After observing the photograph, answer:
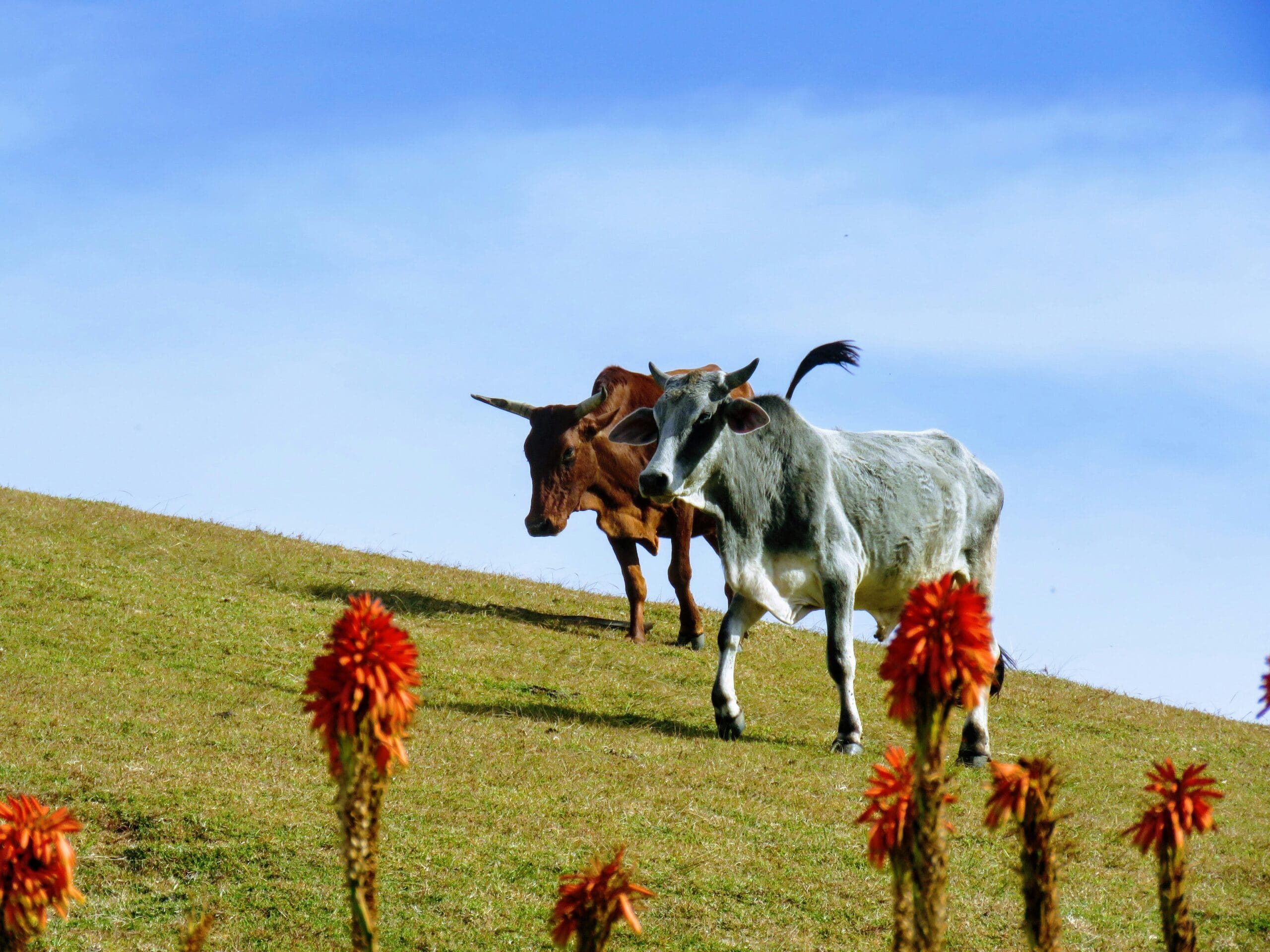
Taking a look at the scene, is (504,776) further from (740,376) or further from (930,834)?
(930,834)

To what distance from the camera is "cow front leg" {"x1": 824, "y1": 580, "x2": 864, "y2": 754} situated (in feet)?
36.1

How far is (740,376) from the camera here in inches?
439

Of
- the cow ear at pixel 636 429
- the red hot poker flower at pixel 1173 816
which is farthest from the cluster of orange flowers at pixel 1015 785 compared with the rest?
the cow ear at pixel 636 429

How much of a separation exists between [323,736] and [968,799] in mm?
7853

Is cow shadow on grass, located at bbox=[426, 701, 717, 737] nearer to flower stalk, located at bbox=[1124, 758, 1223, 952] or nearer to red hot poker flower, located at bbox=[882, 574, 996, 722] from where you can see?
flower stalk, located at bbox=[1124, 758, 1223, 952]

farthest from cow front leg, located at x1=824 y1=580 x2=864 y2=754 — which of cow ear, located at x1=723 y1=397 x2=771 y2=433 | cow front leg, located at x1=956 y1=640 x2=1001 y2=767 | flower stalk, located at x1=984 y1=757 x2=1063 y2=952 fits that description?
flower stalk, located at x1=984 y1=757 x2=1063 y2=952

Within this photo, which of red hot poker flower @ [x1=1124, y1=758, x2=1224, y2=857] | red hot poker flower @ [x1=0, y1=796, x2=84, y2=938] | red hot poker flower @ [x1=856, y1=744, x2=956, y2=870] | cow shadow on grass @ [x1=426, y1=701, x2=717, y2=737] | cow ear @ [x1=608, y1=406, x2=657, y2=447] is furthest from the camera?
cow ear @ [x1=608, y1=406, x2=657, y2=447]

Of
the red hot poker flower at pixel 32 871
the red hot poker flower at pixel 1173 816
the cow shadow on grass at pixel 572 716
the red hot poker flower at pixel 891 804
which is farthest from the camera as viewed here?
the cow shadow on grass at pixel 572 716

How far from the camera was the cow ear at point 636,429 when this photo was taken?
11.7 meters

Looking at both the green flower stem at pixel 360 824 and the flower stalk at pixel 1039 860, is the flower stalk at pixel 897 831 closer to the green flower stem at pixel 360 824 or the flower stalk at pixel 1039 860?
the flower stalk at pixel 1039 860

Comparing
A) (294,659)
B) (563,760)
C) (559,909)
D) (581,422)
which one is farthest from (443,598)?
(559,909)

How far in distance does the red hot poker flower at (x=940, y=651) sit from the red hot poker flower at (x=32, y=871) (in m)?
1.77

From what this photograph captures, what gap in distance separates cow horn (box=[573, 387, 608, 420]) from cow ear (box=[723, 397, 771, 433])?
5236 millimetres

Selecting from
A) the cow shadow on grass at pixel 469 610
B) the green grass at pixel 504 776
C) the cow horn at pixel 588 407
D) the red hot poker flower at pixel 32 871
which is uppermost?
the cow horn at pixel 588 407
